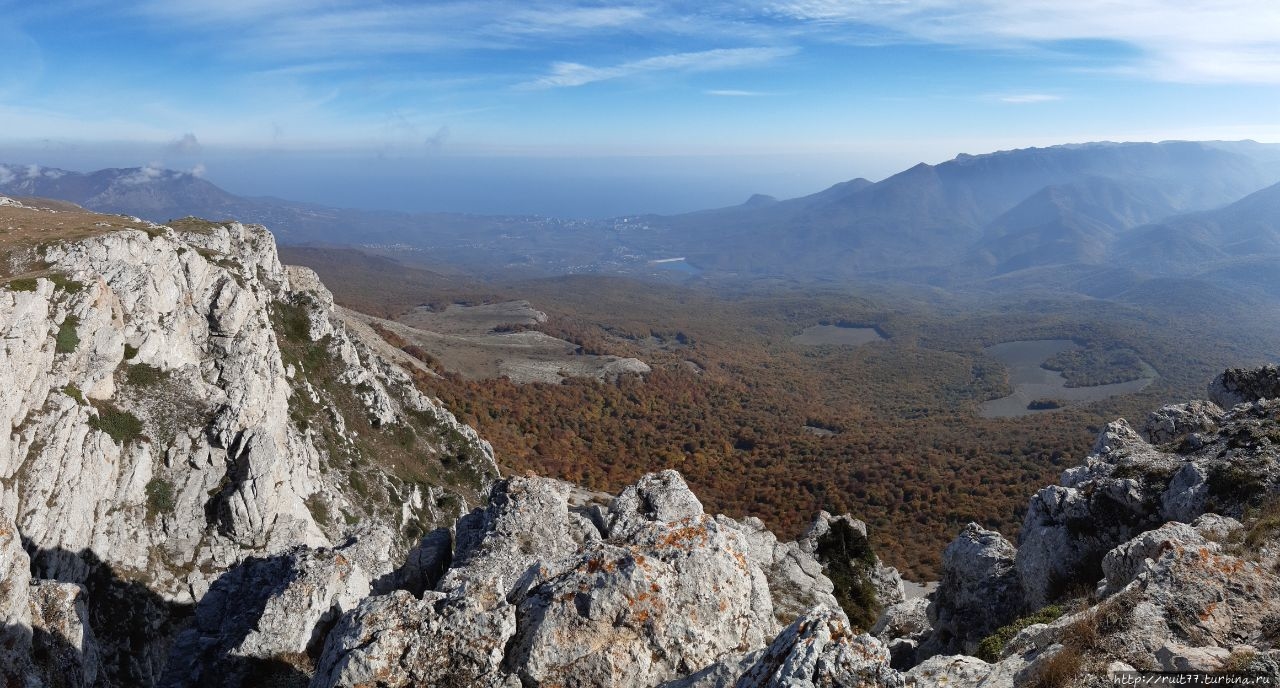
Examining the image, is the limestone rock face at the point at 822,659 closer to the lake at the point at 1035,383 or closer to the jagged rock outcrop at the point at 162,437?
the jagged rock outcrop at the point at 162,437

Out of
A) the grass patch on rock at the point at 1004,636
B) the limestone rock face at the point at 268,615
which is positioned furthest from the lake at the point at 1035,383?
the limestone rock face at the point at 268,615

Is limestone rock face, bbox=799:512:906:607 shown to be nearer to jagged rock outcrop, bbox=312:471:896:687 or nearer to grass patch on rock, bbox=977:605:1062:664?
grass patch on rock, bbox=977:605:1062:664

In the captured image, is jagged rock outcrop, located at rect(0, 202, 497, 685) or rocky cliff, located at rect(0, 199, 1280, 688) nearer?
rocky cliff, located at rect(0, 199, 1280, 688)

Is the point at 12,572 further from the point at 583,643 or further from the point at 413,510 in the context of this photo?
the point at 413,510

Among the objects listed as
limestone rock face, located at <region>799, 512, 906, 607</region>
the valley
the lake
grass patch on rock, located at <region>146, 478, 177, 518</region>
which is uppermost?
grass patch on rock, located at <region>146, 478, 177, 518</region>

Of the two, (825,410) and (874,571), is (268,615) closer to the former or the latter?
(874,571)

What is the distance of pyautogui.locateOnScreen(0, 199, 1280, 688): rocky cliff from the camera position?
29.6 ft

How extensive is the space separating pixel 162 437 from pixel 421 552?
20.9 m

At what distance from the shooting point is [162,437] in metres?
30.1

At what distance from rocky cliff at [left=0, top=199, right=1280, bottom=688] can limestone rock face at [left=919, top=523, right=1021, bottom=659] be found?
81mm

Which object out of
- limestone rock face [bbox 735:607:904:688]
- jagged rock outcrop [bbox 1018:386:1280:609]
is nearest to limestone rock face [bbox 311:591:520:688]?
limestone rock face [bbox 735:607:904:688]

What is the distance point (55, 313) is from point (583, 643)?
107ft

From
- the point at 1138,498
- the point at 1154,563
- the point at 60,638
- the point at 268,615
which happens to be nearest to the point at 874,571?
the point at 1138,498

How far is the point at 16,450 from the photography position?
2411 cm
